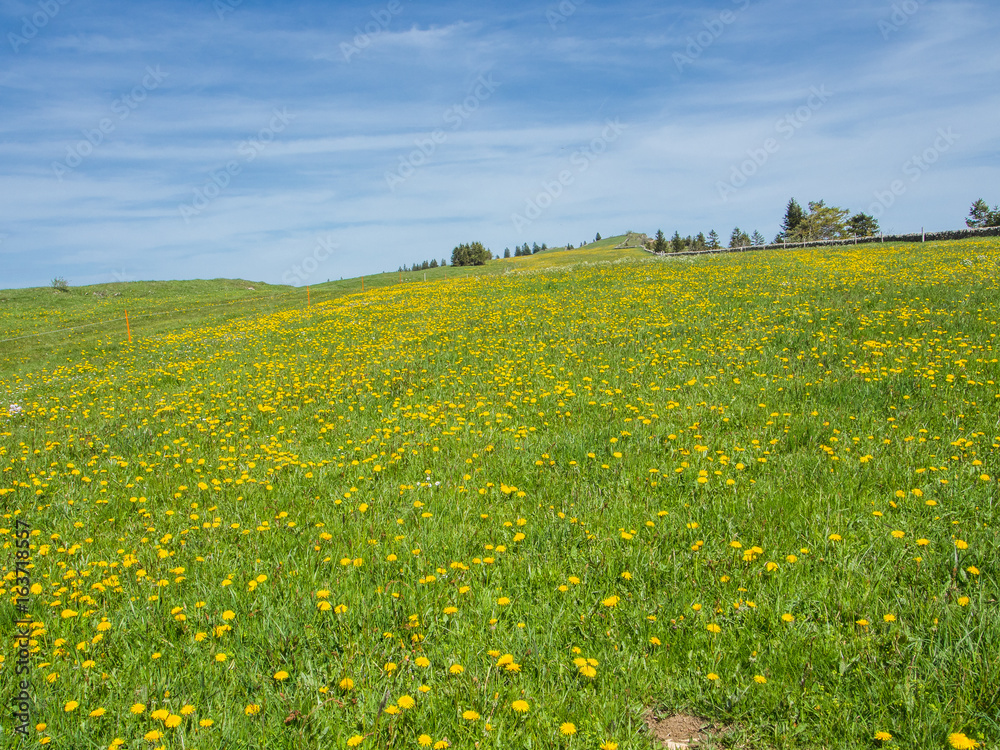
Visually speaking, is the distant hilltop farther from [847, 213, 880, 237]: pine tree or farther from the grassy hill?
Answer: the grassy hill

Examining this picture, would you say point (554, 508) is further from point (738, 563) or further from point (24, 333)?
point (24, 333)

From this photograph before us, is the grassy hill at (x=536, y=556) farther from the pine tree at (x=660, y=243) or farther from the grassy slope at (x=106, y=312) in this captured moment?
the pine tree at (x=660, y=243)

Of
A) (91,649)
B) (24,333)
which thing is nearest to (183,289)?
(24,333)

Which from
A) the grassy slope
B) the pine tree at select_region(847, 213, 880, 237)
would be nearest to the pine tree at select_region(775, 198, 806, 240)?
the pine tree at select_region(847, 213, 880, 237)

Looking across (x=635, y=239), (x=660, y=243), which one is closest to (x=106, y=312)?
(x=660, y=243)

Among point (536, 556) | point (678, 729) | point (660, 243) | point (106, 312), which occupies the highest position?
point (660, 243)

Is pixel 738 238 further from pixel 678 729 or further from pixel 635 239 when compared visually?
pixel 678 729

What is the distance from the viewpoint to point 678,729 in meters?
2.73

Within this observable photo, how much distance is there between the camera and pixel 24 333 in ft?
94.5

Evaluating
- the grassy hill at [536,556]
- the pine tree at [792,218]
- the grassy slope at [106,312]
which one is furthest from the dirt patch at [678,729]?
the pine tree at [792,218]

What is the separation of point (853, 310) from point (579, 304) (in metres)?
7.93

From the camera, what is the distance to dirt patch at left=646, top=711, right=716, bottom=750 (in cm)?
264

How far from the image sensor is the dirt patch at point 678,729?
2637 mm

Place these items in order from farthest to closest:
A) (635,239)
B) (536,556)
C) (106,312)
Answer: (635,239), (106,312), (536,556)
